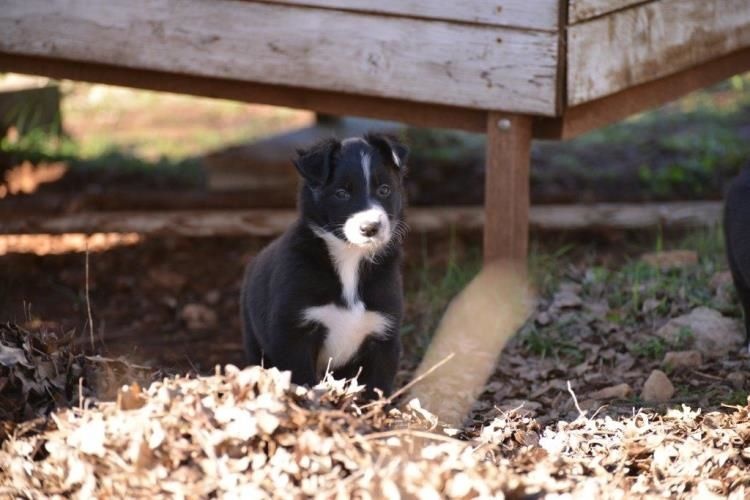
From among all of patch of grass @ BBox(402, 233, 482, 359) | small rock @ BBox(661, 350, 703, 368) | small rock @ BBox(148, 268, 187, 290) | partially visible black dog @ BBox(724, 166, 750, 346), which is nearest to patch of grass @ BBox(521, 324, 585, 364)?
small rock @ BBox(661, 350, 703, 368)

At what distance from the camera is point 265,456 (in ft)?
11.4

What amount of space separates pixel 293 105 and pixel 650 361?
101 inches

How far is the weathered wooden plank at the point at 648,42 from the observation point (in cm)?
593

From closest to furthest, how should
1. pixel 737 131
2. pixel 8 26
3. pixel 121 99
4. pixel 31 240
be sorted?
pixel 8 26
pixel 31 240
pixel 737 131
pixel 121 99

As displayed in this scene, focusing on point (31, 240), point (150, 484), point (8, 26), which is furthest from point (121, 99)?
point (150, 484)

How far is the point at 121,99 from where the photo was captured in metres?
13.4

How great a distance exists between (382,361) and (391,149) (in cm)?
93

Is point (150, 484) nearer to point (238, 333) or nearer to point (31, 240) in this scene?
point (238, 333)

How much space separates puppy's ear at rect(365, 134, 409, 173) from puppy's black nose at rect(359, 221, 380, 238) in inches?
16.0

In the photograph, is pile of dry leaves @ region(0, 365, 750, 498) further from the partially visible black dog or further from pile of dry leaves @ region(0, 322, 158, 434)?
the partially visible black dog

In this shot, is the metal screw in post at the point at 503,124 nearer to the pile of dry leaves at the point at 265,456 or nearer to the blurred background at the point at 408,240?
the blurred background at the point at 408,240

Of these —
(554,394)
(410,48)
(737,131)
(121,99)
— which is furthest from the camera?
(121,99)

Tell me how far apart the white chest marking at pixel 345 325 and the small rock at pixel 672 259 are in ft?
8.16

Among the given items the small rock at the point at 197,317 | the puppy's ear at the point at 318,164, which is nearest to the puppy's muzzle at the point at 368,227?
the puppy's ear at the point at 318,164
